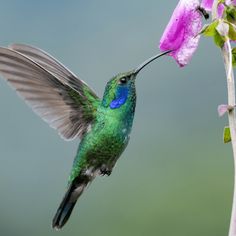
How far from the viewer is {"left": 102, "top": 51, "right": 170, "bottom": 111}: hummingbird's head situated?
165cm

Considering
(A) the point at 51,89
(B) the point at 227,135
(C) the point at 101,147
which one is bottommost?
(B) the point at 227,135

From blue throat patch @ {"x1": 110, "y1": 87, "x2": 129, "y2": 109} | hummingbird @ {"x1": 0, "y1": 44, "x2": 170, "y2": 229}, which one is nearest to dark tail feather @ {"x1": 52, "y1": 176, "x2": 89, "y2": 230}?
hummingbird @ {"x1": 0, "y1": 44, "x2": 170, "y2": 229}

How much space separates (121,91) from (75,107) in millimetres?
128

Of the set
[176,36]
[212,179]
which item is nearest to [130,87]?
[176,36]

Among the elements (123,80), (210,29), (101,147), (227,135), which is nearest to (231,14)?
(210,29)

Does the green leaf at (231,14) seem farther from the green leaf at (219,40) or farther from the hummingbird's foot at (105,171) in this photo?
the hummingbird's foot at (105,171)

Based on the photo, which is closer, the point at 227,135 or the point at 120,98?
the point at 227,135

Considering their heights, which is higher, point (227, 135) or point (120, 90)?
point (120, 90)

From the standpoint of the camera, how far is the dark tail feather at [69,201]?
1.66 meters

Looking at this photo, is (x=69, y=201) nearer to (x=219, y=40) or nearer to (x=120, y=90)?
(x=120, y=90)

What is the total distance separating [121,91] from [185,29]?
13.6 inches

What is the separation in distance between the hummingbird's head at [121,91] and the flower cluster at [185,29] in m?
0.26

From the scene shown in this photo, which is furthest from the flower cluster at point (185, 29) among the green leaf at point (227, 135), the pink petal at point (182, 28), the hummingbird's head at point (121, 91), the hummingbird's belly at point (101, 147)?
the hummingbird's belly at point (101, 147)

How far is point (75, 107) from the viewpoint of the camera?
175 cm
